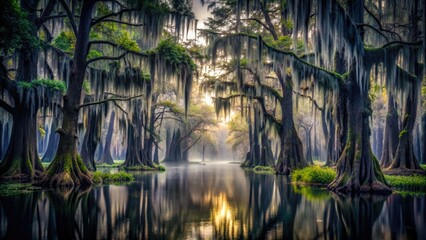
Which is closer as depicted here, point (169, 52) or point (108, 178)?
point (169, 52)

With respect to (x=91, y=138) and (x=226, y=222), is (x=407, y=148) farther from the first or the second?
(x=91, y=138)

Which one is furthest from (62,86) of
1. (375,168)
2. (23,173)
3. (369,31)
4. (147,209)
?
(369,31)

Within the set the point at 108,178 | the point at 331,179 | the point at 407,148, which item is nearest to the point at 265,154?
the point at 407,148

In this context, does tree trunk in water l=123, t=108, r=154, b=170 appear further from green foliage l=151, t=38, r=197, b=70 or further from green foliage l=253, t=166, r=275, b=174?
green foliage l=151, t=38, r=197, b=70

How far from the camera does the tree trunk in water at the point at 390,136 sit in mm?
22727

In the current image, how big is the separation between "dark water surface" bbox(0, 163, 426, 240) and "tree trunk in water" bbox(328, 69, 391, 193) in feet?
5.45

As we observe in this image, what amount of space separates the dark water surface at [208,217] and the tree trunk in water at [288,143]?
12583mm

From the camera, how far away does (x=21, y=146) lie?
650 inches

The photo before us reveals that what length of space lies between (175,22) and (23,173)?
1035 cm

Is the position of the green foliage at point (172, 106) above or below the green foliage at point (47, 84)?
above

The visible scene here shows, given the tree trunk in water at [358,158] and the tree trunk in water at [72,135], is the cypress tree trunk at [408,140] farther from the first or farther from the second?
the tree trunk in water at [72,135]

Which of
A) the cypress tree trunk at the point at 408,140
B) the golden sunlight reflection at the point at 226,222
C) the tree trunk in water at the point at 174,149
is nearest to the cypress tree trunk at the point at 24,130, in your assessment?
the golden sunlight reflection at the point at 226,222

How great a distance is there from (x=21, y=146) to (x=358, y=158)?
1532cm

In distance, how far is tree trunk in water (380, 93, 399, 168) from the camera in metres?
22.7
